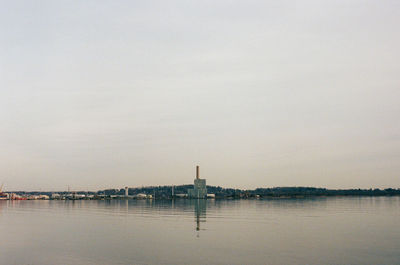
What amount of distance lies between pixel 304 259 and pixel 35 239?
42794mm

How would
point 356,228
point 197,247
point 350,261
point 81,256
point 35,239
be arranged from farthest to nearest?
point 356,228
point 35,239
point 197,247
point 81,256
point 350,261

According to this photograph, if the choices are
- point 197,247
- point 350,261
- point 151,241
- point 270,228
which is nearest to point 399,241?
point 350,261

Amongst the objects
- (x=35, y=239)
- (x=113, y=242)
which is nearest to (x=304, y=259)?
(x=113, y=242)

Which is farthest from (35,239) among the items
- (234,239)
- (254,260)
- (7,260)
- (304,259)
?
(304,259)

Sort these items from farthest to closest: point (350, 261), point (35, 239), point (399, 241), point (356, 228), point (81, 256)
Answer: point (356, 228) < point (35, 239) < point (399, 241) < point (81, 256) < point (350, 261)

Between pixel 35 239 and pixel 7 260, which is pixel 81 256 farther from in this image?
pixel 35 239

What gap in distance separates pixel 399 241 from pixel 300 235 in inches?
579

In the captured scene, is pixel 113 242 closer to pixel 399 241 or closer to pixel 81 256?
pixel 81 256

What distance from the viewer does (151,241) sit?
58.1m

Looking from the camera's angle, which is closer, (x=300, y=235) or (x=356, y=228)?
(x=300, y=235)

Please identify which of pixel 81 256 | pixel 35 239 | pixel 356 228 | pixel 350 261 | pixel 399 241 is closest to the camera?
pixel 350 261

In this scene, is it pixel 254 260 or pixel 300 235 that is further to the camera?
pixel 300 235

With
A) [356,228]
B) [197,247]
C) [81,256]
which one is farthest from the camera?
[356,228]

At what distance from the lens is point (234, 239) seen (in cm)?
5950
